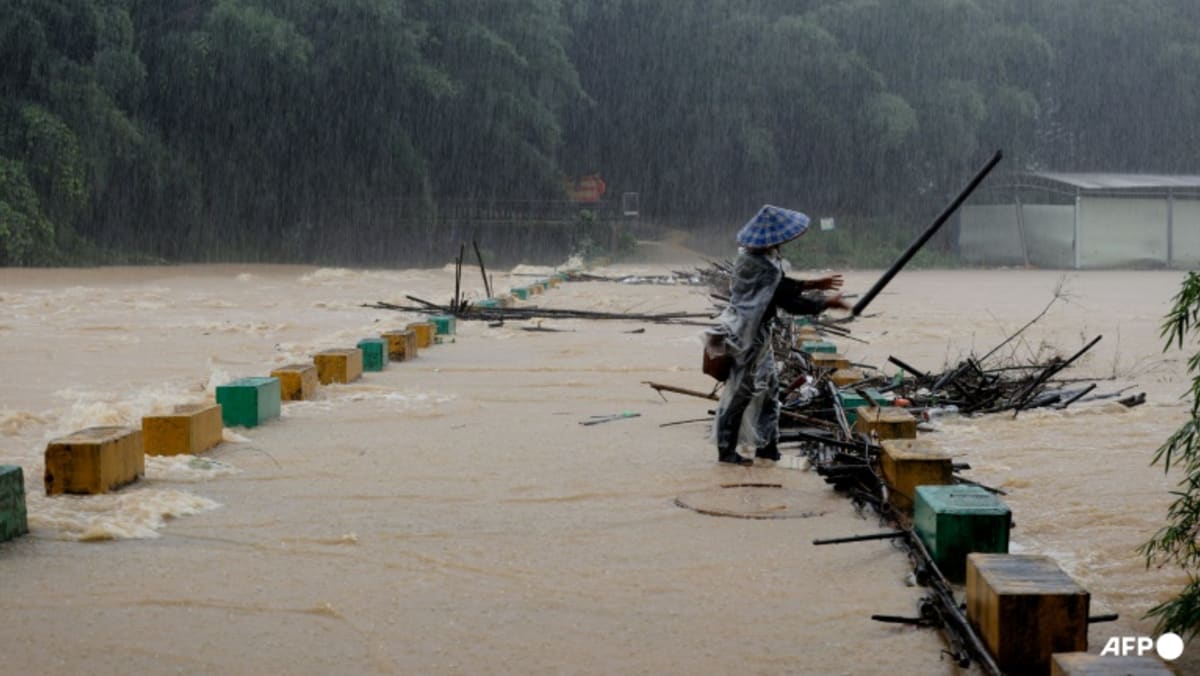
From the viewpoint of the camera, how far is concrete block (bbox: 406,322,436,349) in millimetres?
14898

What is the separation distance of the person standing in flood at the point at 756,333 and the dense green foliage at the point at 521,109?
933 inches

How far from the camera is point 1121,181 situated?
143ft

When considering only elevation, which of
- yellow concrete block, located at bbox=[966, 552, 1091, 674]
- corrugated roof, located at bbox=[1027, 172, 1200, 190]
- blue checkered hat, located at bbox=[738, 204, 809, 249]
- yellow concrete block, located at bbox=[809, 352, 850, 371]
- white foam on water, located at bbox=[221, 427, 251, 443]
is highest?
corrugated roof, located at bbox=[1027, 172, 1200, 190]

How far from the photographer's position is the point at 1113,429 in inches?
355

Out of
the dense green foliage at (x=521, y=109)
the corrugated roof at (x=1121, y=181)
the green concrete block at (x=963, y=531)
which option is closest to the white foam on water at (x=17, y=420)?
the green concrete block at (x=963, y=531)

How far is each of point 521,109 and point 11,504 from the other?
34150 millimetres

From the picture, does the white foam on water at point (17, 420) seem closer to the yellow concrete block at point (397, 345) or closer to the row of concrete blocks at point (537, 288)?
the yellow concrete block at point (397, 345)

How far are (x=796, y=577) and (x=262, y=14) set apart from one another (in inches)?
1195

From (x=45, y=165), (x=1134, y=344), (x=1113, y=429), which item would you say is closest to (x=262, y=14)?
(x=45, y=165)

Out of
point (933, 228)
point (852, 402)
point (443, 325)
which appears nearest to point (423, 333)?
point (443, 325)

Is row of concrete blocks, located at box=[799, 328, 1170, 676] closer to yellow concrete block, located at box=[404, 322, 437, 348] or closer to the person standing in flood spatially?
the person standing in flood

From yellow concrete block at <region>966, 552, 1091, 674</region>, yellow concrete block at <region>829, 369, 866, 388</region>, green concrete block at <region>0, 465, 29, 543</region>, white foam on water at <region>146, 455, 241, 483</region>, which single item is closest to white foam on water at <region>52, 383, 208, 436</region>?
white foam on water at <region>146, 455, 241, 483</region>

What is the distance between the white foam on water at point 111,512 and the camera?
19.5ft

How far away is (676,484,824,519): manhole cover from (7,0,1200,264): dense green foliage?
24538 mm
